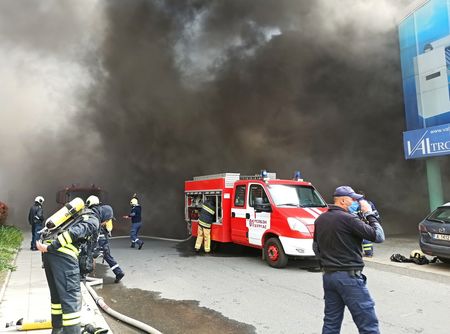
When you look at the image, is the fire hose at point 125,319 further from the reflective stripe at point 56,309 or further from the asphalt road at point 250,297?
the reflective stripe at point 56,309

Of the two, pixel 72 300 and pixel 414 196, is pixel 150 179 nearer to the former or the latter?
pixel 414 196

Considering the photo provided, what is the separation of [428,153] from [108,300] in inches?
389

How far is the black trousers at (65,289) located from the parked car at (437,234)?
19.2ft

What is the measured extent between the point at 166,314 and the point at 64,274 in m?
1.70

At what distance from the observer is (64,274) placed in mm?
3119

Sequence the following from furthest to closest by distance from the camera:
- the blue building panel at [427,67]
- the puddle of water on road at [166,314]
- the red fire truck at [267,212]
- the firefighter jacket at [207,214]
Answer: the blue building panel at [427,67]
the firefighter jacket at [207,214]
the red fire truck at [267,212]
the puddle of water on road at [166,314]

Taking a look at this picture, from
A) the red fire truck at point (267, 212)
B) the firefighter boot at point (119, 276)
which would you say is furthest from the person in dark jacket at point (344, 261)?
the firefighter boot at point (119, 276)

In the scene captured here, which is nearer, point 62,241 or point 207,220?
point 62,241

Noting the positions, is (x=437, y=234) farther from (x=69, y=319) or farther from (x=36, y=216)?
(x=36, y=216)

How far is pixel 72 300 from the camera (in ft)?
10.1

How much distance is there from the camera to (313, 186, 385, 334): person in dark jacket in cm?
258

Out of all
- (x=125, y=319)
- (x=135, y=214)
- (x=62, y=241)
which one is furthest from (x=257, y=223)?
(x=62, y=241)

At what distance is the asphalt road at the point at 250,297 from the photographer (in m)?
3.92

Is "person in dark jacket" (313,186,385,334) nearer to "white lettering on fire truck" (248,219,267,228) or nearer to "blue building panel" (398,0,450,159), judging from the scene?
"white lettering on fire truck" (248,219,267,228)
